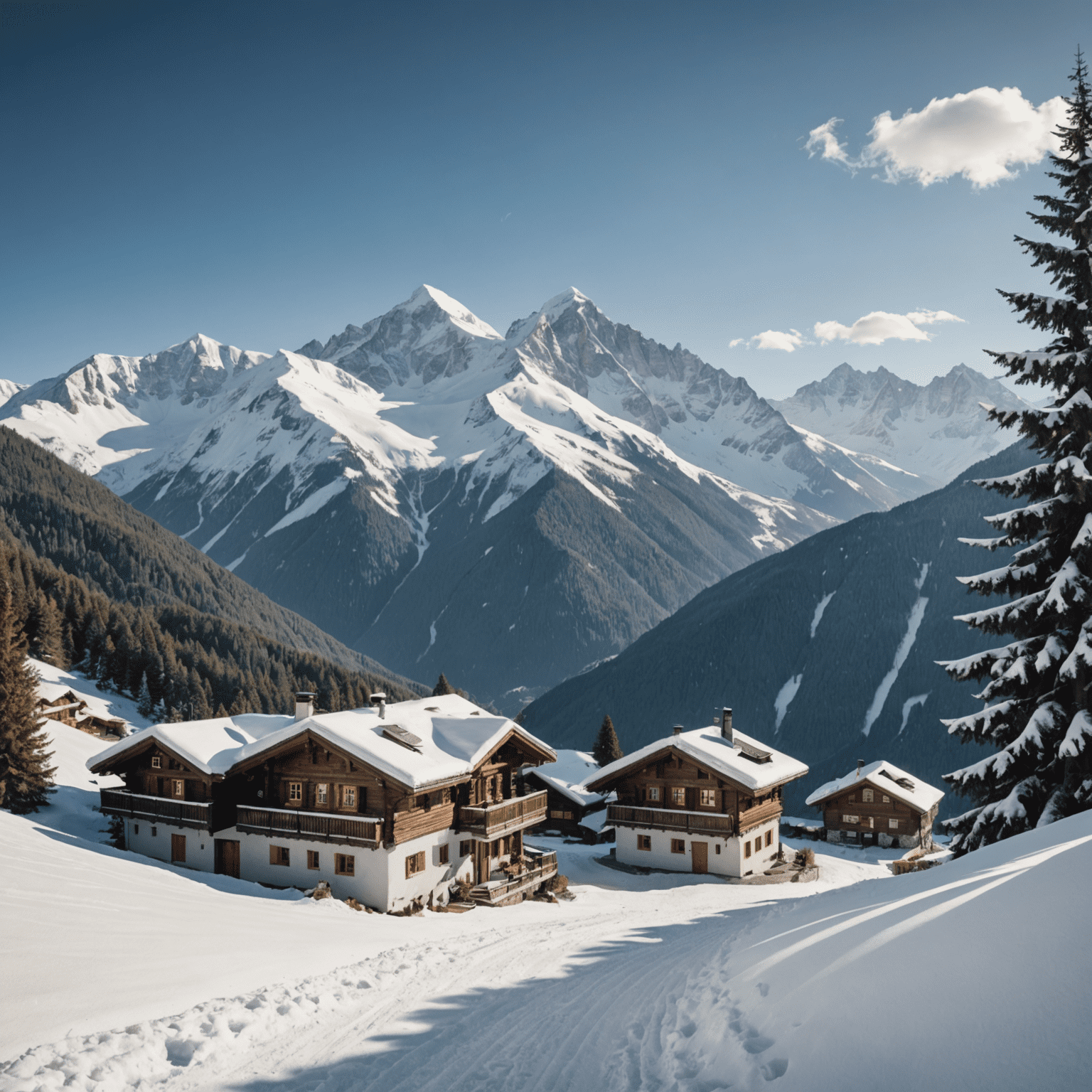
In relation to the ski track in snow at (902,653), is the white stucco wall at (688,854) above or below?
below

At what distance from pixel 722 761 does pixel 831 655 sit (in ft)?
417

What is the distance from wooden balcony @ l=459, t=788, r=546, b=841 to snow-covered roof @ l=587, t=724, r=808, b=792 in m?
6.59

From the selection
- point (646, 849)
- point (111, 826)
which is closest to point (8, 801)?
point (111, 826)

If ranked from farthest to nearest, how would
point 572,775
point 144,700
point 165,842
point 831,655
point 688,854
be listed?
point 831,655, point 144,700, point 572,775, point 688,854, point 165,842

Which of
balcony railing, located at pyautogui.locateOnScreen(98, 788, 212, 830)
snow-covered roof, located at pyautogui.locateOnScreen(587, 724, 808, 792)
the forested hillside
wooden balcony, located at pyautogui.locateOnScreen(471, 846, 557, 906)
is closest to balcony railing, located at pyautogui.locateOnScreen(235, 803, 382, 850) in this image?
balcony railing, located at pyautogui.locateOnScreen(98, 788, 212, 830)

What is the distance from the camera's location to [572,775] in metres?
61.4

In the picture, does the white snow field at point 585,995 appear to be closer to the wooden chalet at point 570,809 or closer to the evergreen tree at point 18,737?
the evergreen tree at point 18,737

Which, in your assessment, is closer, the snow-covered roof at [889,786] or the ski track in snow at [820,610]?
the snow-covered roof at [889,786]

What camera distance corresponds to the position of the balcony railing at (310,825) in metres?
32.0

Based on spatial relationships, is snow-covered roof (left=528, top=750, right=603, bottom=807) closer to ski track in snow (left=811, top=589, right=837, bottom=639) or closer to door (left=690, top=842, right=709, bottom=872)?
door (left=690, top=842, right=709, bottom=872)

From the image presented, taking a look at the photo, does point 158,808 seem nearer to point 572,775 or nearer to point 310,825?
point 310,825

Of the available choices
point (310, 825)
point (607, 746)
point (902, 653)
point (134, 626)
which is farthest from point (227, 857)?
point (902, 653)

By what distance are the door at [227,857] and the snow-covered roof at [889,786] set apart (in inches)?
1608

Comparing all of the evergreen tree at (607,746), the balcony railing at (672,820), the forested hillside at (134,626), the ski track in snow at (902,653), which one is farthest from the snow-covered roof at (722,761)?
the ski track in snow at (902,653)
